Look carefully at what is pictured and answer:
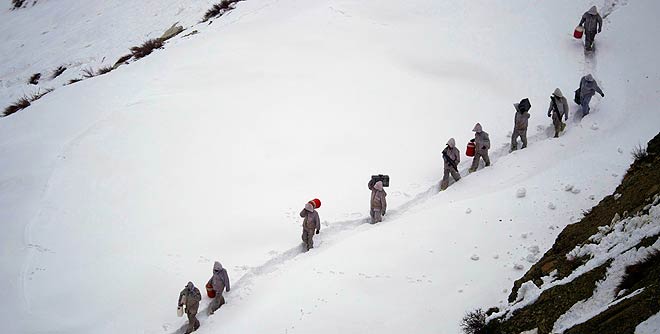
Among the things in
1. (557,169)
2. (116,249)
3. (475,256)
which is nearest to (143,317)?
(116,249)

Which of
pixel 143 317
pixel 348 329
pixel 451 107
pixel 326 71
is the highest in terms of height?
pixel 326 71

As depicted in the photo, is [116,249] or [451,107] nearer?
[116,249]

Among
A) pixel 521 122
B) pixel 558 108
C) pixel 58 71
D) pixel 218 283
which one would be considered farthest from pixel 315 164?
pixel 58 71

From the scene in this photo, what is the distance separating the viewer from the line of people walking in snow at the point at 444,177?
10.7 m

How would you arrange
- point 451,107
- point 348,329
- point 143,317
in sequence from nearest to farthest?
point 348,329 → point 143,317 → point 451,107

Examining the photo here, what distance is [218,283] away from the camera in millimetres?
10891

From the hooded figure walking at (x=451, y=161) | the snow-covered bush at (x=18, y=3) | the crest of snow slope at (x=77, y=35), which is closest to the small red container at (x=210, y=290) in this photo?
the hooded figure walking at (x=451, y=161)

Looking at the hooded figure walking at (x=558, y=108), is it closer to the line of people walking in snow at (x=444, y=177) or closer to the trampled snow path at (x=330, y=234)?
the line of people walking in snow at (x=444, y=177)

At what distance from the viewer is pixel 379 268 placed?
35.1ft

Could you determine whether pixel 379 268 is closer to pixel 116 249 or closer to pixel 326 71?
pixel 116 249

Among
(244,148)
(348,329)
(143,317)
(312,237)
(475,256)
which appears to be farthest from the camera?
(244,148)

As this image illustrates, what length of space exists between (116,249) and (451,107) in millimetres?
10076

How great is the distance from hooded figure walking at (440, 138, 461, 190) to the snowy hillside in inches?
14.9

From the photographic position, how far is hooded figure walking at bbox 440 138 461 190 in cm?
1310
